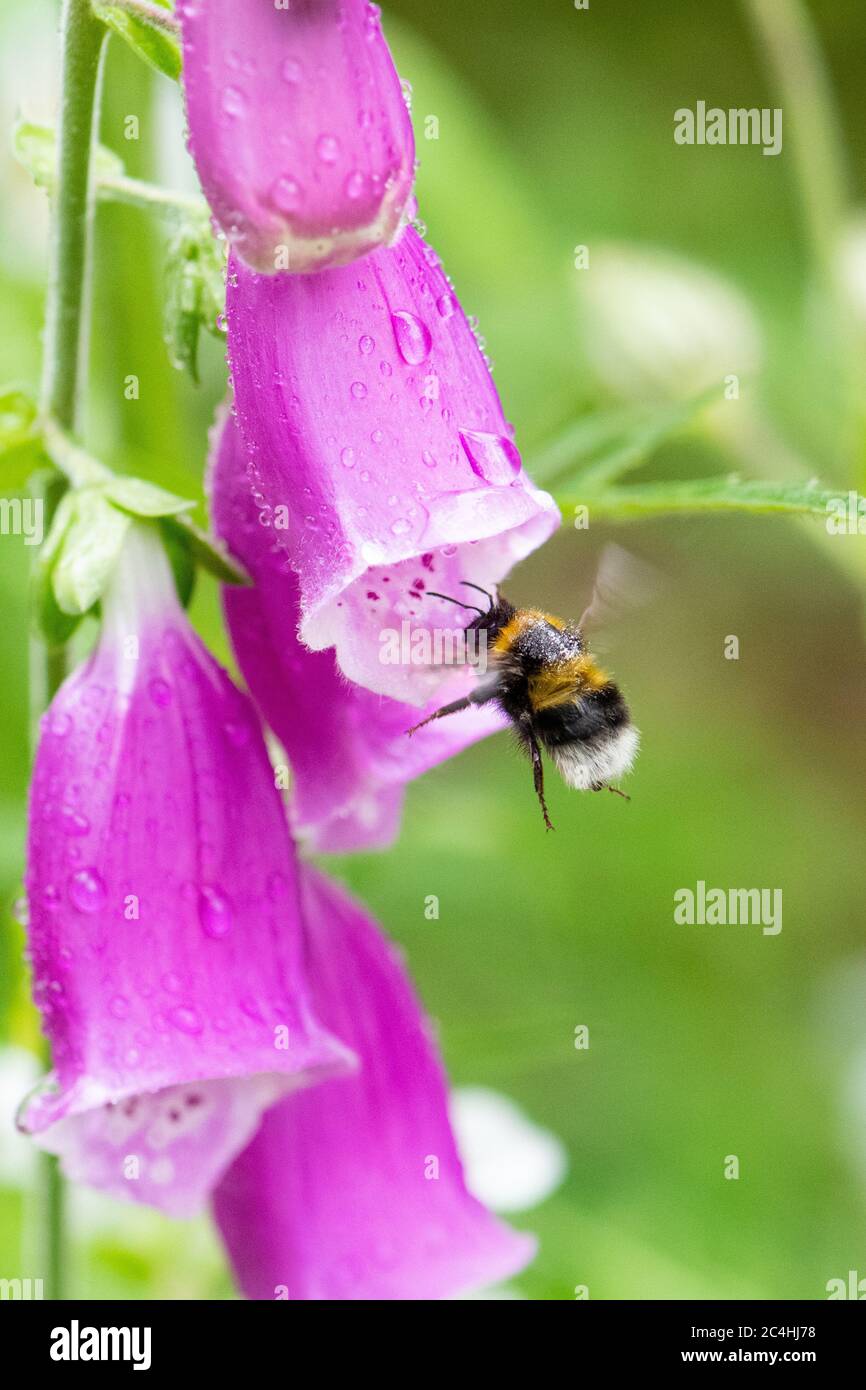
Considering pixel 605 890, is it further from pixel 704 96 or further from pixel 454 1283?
pixel 704 96

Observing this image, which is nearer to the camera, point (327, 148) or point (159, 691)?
point (327, 148)

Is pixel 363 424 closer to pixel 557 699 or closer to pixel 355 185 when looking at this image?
pixel 355 185

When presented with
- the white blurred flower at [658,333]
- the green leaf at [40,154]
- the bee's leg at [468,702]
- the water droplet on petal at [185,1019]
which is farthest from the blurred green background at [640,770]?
the water droplet on petal at [185,1019]

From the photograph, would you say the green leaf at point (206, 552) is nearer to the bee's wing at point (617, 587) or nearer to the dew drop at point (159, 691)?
the dew drop at point (159, 691)

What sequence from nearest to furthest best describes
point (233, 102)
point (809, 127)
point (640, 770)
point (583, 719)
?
1. point (233, 102)
2. point (583, 719)
3. point (809, 127)
4. point (640, 770)

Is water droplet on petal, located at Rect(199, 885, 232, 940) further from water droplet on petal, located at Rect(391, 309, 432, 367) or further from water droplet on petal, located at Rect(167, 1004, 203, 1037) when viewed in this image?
water droplet on petal, located at Rect(391, 309, 432, 367)

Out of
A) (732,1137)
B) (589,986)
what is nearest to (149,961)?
(589,986)

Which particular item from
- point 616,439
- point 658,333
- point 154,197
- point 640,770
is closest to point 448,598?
point 154,197

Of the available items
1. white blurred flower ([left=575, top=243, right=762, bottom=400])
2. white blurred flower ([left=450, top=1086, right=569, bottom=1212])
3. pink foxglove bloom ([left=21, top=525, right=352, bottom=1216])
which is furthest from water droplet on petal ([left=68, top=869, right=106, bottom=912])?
white blurred flower ([left=575, top=243, right=762, bottom=400])
